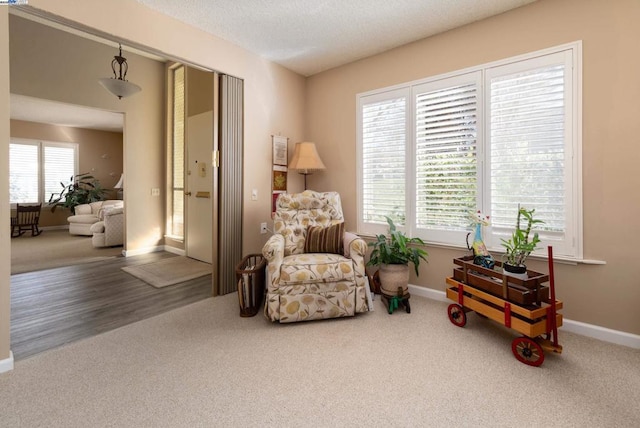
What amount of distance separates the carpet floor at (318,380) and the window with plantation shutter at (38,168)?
24.1ft

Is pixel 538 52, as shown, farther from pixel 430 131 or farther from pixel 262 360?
pixel 262 360

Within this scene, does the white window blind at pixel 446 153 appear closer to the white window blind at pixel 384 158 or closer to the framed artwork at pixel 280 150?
the white window blind at pixel 384 158

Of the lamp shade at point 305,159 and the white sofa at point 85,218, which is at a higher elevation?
the lamp shade at point 305,159

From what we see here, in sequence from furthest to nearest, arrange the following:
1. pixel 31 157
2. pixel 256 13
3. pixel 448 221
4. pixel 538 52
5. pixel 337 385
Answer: pixel 31 157, pixel 448 221, pixel 256 13, pixel 538 52, pixel 337 385

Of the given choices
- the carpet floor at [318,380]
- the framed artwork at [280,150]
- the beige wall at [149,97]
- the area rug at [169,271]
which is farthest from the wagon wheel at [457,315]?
the area rug at [169,271]

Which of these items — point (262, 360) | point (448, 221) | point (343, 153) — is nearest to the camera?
point (262, 360)

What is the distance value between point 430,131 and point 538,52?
978mm

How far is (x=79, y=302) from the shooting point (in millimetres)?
2869

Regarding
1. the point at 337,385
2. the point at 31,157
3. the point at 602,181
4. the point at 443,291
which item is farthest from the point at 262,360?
the point at 31,157

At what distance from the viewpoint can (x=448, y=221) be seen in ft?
9.40

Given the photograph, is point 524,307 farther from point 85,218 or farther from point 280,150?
point 85,218

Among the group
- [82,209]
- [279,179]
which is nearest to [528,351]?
[279,179]

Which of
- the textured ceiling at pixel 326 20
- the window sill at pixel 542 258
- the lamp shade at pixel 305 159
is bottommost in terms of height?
the window sill at pixel 542 258

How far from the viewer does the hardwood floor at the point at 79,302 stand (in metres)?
2.26
